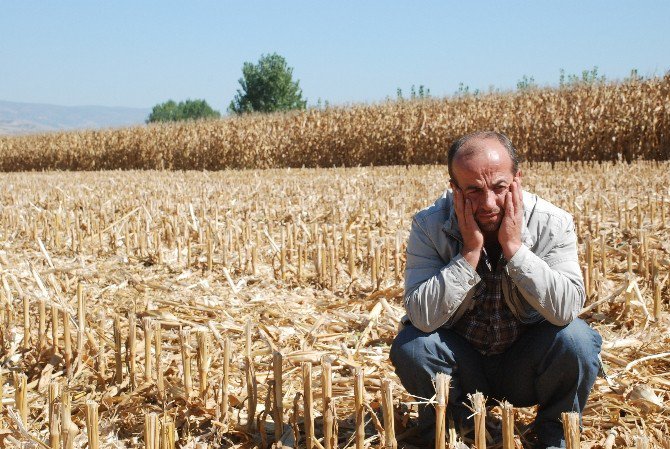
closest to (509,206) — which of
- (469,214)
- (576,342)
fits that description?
(469,214)

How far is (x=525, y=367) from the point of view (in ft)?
9.16

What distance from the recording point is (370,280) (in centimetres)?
533

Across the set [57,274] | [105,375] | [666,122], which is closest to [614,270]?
[105,375]

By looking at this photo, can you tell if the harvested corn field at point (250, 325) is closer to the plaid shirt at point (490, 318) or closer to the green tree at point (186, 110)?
the plaid shirt at point (490, 318)

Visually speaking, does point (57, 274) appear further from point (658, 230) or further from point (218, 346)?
point (658, 230)

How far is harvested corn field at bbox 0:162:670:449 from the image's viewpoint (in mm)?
2836

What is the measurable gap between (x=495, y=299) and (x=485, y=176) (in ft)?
1.78

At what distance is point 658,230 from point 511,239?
4.19 meters

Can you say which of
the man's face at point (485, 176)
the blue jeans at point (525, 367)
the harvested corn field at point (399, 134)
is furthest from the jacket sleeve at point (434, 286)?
the harvested corn field at point (399, 134)

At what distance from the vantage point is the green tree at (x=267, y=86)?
6956cm

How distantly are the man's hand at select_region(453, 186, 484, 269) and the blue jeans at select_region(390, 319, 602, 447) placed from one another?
0.36 meters

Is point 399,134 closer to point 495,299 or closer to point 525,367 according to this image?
point 495,299

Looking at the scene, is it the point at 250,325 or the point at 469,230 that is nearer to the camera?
the point at 469,230

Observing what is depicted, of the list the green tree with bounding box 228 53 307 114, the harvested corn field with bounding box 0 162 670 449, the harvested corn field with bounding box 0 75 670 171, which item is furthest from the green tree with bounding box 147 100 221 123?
the harvested corn field with bounding box 0 162 670 449
